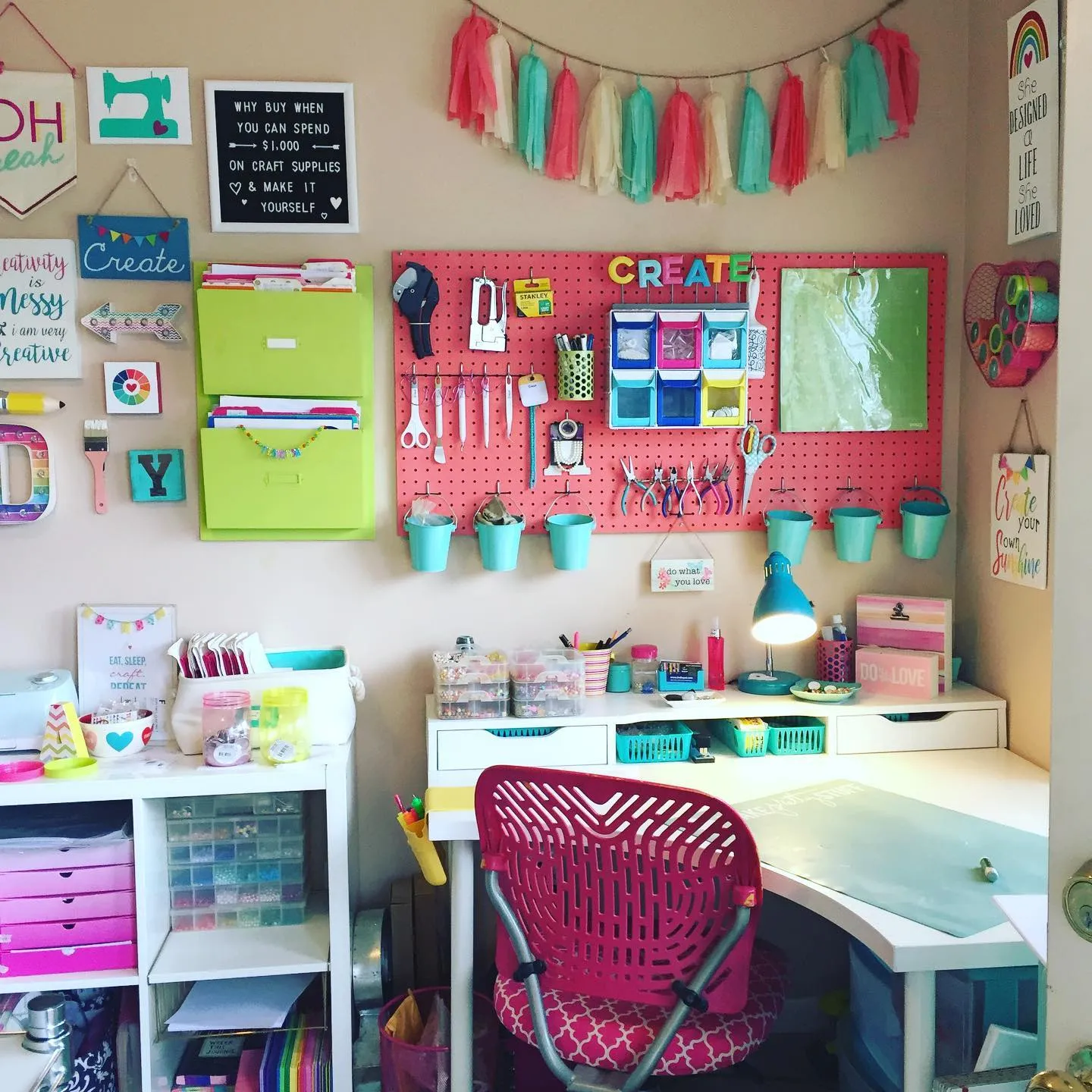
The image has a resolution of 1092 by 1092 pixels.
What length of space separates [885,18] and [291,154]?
1372mm

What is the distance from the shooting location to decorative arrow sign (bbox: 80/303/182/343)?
233cm

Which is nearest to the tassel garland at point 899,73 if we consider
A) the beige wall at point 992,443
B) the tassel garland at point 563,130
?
the beige wall at point 992,443

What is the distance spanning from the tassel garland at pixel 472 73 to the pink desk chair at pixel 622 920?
4.70ft

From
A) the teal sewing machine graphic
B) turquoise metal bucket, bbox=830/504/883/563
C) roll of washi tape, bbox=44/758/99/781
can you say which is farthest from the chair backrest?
the teal sewing machine graphic

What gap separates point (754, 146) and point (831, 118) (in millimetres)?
181

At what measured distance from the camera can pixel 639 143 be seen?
2.39 m

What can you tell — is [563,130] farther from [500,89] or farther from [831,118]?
[831,118]

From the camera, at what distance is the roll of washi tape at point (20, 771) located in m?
2.06

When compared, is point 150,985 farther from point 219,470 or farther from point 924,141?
point 924,141

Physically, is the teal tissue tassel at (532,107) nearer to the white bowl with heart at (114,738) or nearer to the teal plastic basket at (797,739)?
the teal plastic basket at (797,739)

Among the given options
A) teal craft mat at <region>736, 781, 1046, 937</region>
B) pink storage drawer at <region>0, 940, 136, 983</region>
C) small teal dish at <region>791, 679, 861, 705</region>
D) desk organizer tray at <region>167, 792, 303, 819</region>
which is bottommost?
pink storage drawer at <region>0, 940, 136, 983</region>

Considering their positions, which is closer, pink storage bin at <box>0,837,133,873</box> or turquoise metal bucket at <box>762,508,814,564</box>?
pink storage bin at <box>0,837,133,873</box>

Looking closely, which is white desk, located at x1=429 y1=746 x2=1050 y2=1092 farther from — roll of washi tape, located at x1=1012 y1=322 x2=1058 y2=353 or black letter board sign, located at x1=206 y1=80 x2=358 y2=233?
black letter board sign, located at x1=206 y1=80 x2=358 y2=233

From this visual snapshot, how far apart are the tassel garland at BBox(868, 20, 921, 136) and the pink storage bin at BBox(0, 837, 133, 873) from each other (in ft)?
7.36
